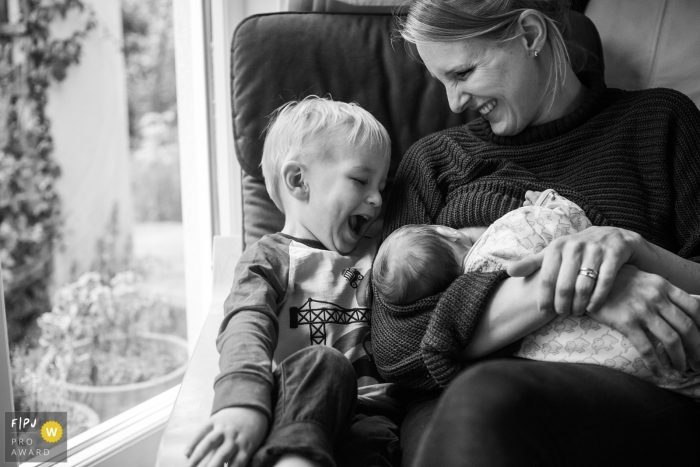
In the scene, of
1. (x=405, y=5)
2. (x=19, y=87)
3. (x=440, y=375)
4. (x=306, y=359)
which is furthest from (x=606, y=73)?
(x=19, y=87)

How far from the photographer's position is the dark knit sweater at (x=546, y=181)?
1143 mm

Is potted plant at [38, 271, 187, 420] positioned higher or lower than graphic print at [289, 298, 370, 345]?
lower

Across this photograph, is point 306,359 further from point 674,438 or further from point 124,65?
point 124,65

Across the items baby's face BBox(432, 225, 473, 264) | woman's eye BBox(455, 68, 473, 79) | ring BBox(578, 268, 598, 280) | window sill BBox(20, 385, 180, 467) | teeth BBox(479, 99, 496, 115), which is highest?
woman's eye BBox(455, 68, 473, 79)

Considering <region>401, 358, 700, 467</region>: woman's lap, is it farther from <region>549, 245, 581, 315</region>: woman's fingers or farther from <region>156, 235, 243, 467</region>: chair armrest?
<region>156, 235, 243, 467</region>: chair armrest

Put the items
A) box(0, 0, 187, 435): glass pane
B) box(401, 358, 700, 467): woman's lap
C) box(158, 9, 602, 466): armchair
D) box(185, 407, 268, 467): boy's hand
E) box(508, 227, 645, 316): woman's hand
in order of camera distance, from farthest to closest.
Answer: box(0, 0, 187, 435): glass pane
box(158, 9, 602, 466): armchair
box(508, 227, 645, 316): woman's hand
box(185, 407, 268, 467): boy's hand
box(401, 358, 700, 467): woman's lap

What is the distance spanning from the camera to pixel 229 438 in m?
0.91

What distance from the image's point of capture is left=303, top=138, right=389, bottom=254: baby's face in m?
1.31

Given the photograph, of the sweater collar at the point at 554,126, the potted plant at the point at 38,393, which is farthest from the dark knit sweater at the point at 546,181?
the potted plant at the point at 38,393

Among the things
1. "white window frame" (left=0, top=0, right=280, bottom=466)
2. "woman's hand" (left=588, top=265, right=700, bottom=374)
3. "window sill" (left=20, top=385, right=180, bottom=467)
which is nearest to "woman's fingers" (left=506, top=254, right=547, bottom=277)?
"woman's hand" (left=588, top=265, right=700, bottom=374)

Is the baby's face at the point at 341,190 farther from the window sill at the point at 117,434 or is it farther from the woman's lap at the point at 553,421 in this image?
the window sill at the point at 117,434

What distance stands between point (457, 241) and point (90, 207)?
1.66 meters

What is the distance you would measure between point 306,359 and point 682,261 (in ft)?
2.42

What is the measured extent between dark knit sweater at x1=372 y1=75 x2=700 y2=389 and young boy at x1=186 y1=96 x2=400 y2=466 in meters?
0.10
